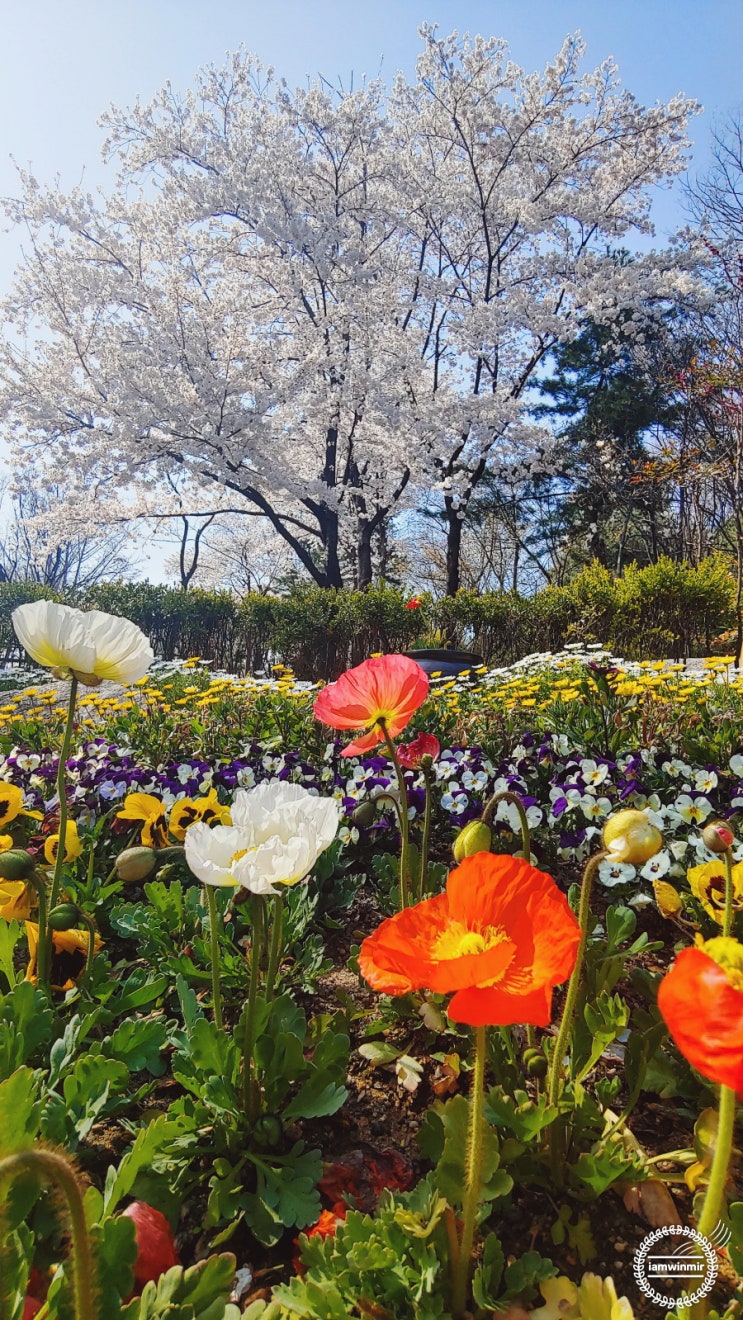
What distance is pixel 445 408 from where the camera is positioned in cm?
1354

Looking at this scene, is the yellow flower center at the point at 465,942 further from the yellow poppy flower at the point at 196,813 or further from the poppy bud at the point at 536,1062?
the yellow poppy flower at the point at 196,813

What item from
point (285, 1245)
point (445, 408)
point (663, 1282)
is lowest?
point (285, 1245)

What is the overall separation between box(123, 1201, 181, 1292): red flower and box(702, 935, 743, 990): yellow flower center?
0.64m

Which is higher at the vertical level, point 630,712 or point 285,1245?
point 630,712

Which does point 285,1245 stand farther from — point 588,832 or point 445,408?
point 445,408

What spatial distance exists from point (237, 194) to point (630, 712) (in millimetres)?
13169

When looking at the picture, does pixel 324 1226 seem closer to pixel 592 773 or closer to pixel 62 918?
pixel 62 918

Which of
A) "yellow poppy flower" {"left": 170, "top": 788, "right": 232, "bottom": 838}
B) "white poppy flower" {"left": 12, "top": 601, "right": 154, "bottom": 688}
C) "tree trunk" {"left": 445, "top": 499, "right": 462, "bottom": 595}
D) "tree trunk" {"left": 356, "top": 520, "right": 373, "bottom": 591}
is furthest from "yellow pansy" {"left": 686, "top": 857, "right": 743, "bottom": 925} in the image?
"tree trunk" {"left": 356, "top": 520, "right": 373, "bottom": 591}

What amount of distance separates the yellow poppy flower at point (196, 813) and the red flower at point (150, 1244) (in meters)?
0.82

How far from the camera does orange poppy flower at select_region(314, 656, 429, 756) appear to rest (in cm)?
117

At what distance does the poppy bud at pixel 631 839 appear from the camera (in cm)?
81

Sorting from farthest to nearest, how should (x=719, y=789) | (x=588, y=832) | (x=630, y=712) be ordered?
(x=630, y=712) → (x=719, y=789) → (x=588, y=832)

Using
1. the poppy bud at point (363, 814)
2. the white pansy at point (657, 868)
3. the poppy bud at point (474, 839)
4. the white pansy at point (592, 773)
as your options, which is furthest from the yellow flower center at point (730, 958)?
the white pansy at point (592, 773)

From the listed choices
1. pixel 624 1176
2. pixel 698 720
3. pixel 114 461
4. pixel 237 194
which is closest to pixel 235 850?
pixel 624 1176
